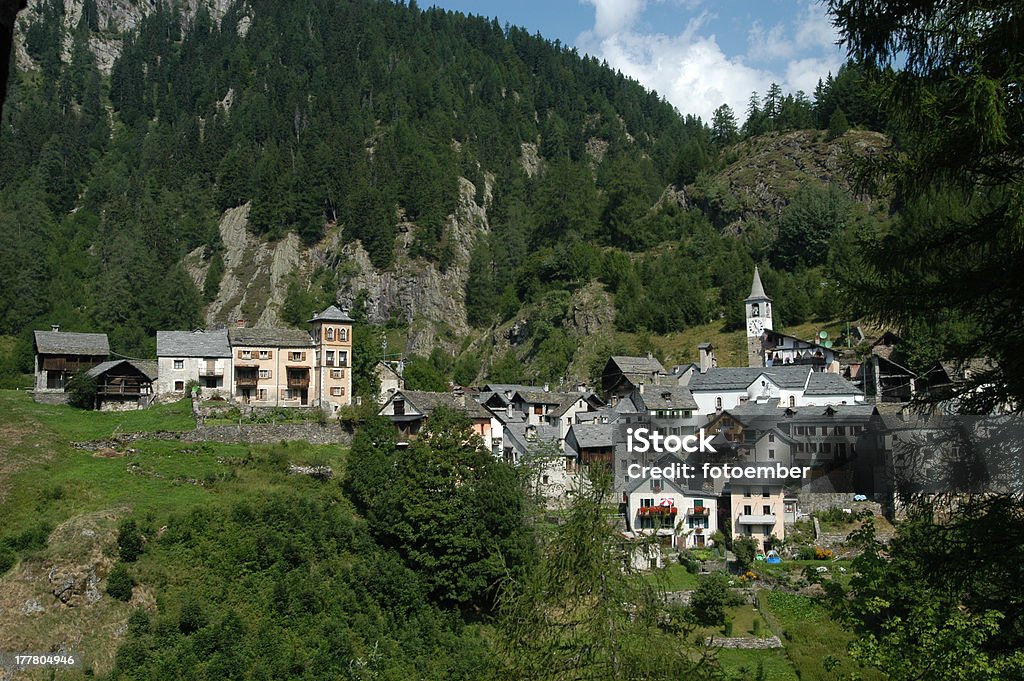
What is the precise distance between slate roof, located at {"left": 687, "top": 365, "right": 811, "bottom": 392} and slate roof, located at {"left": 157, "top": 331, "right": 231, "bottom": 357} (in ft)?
120

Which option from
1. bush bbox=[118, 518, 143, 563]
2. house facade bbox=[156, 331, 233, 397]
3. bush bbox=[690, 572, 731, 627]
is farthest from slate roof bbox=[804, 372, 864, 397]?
bush bbox=[118, 518, 143, 563]

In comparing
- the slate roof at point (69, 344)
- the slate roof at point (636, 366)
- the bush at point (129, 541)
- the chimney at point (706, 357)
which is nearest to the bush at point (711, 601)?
the bush at point (129, 541)

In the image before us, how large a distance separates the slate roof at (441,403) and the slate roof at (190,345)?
565 inches

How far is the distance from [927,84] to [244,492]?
39865 millimetres

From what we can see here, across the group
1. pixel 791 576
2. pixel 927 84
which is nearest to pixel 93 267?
pixel 791 576

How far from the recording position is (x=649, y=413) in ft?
208

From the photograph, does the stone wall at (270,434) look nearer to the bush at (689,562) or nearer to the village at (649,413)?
the village at (649,413)

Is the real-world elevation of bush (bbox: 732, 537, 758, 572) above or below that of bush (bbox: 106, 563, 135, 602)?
below

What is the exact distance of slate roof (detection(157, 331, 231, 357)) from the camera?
59.9 meters

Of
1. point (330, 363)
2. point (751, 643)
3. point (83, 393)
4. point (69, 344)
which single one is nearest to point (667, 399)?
point (330, 363)

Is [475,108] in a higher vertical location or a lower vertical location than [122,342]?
higher

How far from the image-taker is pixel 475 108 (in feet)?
580

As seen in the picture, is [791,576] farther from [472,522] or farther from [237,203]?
[237,203]

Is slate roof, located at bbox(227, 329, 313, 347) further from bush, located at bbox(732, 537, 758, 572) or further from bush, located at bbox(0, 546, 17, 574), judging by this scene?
bush, located at bbox(732, 537, 758, 572)
